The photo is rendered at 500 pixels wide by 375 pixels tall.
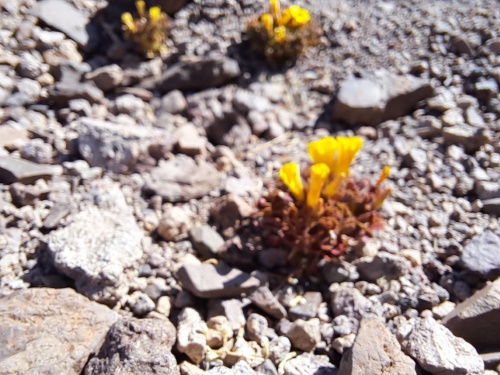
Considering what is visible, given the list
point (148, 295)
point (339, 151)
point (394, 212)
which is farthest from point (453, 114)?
point (148, 295)

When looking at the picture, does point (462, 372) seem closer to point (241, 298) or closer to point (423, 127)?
point (241, 298)

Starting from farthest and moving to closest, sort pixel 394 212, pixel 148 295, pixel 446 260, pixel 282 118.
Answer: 1. pixel 282 118
2. pixel 394 212
3. pixel 446 260
4. pixel 148 295

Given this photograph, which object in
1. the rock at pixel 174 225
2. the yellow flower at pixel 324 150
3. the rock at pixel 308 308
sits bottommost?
the rock at pixel 308 308

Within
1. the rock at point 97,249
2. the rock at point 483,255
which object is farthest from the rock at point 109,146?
the rock at point 483,255

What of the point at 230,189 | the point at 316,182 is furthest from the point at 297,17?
the point at 316,182

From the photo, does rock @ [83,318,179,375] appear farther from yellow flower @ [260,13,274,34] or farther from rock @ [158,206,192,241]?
yellow flower @ [260,13,274,34]

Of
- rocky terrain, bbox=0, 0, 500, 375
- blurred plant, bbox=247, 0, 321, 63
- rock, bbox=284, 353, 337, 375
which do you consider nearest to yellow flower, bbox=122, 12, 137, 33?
rocky terrain, bbox=0, 0, 500, 375

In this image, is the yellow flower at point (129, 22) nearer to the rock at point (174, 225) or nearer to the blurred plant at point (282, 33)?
the blurred plant at point (282, 33)
